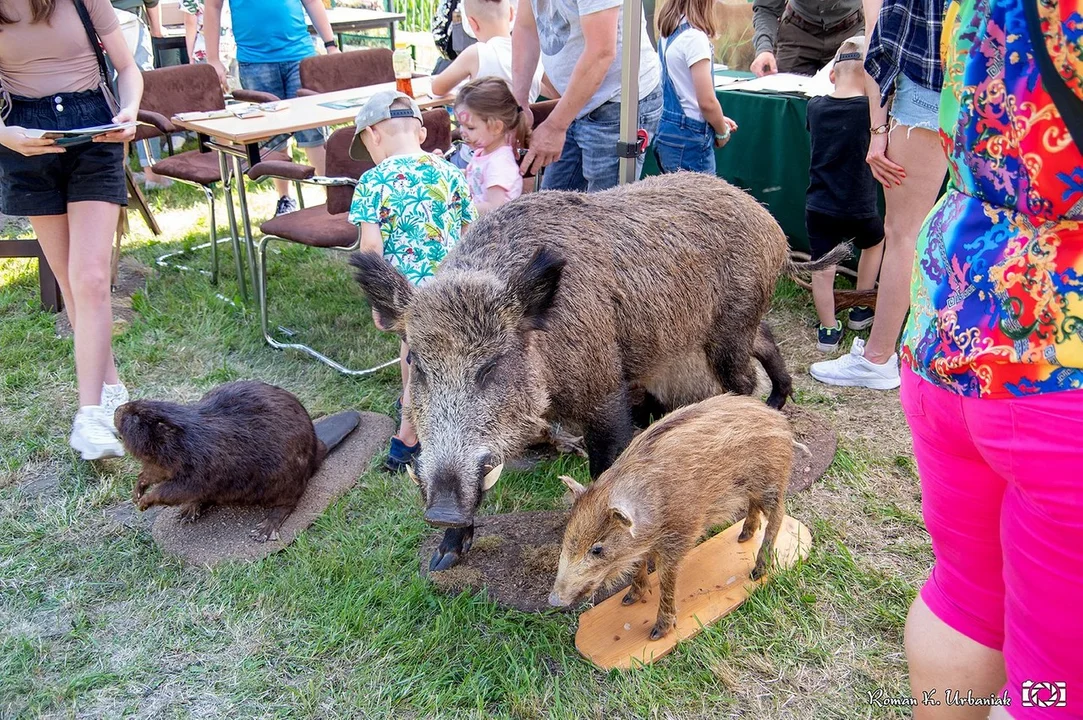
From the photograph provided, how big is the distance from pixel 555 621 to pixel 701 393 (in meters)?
1.43

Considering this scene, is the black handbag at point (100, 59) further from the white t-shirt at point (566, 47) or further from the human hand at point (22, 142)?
the white t-shirt at point (566, 47)

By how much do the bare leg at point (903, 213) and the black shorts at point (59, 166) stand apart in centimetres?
347

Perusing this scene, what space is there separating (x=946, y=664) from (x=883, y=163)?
2578 mm

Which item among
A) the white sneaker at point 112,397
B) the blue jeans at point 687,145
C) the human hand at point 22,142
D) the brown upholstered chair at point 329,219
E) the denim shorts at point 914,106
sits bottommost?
the white sneaker at point 112,397

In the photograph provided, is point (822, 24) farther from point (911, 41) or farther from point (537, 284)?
point (537, 284)

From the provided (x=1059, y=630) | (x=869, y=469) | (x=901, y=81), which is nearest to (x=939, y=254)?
(x=1059, y=630)

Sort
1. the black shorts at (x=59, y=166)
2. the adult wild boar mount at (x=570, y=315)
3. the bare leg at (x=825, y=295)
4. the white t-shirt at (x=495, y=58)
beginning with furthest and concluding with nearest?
1. the white t-shirt at (x=495, y=58)
2. the bare leg at (x=825, y=295)
3. the black shorts at (x=59, y=166)
4. the adult wild boar mount at (x=570, y=315)

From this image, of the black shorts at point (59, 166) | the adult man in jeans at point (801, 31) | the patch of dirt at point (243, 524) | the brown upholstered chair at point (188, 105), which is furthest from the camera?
the adult man in jeans at point (801, 31)

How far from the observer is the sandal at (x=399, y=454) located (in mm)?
3725

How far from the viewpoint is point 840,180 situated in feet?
14.9

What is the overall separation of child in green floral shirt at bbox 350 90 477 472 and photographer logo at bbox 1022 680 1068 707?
2.48 meters

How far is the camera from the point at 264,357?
4.97 metres

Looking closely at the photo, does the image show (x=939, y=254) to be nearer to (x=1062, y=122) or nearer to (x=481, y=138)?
(x=1062, y=122)

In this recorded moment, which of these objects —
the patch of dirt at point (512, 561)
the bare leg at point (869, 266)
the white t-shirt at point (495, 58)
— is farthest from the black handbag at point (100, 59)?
the bare leg at point (869, 266)
